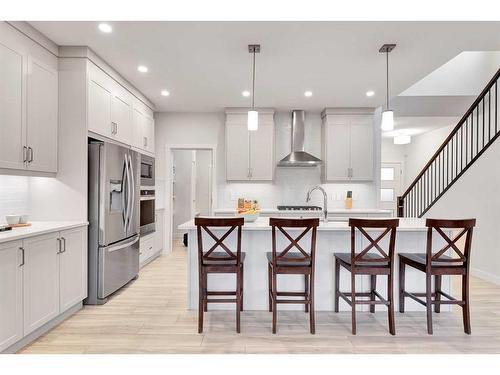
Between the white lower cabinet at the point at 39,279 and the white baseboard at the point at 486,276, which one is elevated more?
the white lower cabinet at the point at 39,279

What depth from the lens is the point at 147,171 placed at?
16.6 ft

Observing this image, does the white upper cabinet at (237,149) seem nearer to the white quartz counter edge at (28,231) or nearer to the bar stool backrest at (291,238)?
the white quartz counter edge at (28,231)

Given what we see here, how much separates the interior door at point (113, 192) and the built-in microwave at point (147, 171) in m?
0.98

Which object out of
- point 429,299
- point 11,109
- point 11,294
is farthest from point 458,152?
point 11,294

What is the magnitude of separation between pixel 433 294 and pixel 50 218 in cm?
395

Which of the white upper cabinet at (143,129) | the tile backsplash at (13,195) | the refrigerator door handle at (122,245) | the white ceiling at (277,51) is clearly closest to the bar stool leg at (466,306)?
the white ceiling at (277,51)

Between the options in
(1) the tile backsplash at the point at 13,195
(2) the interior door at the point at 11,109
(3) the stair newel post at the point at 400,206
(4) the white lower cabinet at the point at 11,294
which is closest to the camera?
(4) the white lower cabinet at the point at 11,294

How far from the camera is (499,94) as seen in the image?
15.6ft

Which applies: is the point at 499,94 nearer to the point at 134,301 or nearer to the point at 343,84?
the point at 343,84

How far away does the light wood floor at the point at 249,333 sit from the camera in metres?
2.47

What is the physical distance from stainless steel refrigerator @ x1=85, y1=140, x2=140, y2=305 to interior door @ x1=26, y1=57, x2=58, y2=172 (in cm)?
38

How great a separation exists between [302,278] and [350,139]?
3.23 m
